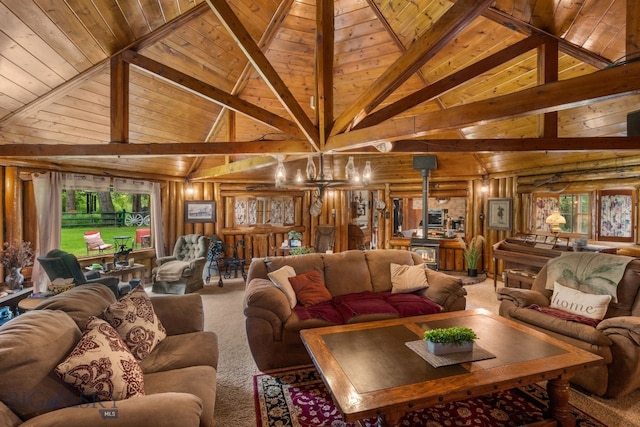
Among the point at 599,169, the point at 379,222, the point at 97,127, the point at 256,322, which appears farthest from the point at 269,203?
the point at 599,169

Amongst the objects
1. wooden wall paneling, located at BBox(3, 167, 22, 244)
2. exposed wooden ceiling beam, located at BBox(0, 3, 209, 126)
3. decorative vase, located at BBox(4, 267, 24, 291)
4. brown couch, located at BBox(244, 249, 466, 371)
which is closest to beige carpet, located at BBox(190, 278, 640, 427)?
brown couch, located at BBox(244, 249, 466, 371)

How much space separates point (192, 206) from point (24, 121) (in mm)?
3801

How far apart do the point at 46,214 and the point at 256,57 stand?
445 centimetres

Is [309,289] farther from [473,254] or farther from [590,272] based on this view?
[473,254]

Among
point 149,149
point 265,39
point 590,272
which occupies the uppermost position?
point 265,39

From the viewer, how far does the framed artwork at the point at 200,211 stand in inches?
300

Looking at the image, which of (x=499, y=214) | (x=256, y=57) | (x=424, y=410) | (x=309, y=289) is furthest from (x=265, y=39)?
(x=499, y=214)

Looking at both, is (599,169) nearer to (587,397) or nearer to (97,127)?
(587,397)

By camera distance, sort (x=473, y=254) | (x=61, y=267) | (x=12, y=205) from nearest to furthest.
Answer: (x=61, y=267), (x=12, y=205), (x=473, y=254)

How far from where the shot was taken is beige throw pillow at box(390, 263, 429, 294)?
388 cm

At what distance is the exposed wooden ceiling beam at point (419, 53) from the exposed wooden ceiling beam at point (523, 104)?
1.22 feet

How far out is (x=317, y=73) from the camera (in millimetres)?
3775

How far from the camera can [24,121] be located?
4.07 metres

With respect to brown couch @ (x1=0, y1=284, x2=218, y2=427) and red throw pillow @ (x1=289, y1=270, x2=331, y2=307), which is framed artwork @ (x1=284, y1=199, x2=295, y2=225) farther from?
brown couch @ (x1=0, y1=284, x2=218, y2=427)
